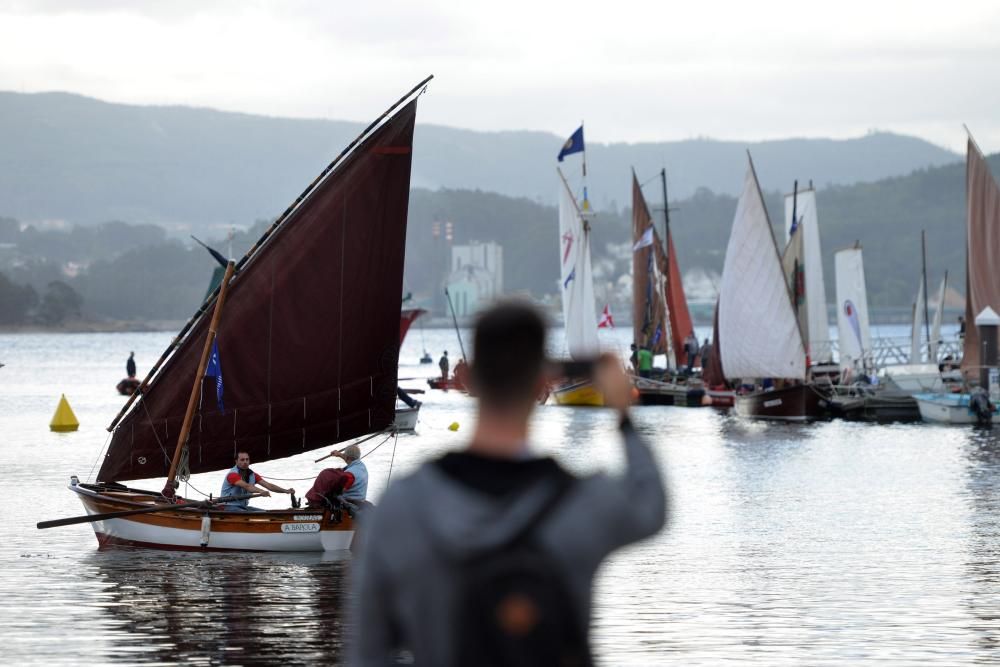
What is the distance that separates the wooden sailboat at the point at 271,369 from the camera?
23.7 m

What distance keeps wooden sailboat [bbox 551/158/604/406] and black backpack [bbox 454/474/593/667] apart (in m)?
63.3

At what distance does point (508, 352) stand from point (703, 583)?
1703 centimetres

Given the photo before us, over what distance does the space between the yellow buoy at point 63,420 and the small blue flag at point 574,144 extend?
28.4m

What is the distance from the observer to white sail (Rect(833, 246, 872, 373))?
2712 inches

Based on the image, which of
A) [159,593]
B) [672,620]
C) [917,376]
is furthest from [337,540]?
[917,376]

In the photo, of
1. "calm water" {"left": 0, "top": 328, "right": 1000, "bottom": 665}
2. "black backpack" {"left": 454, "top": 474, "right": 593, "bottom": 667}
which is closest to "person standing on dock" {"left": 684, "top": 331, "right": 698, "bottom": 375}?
"calm water" {"left": 0, "top": 328, "right": 1000, "bottom": 665}

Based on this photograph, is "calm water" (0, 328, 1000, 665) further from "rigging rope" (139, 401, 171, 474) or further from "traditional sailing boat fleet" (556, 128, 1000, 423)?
"traditional sailing boat fleet" (556, 128, 1000, 423)

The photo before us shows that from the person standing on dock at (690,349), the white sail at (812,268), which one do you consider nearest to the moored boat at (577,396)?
the person standing on dock at (690,349)

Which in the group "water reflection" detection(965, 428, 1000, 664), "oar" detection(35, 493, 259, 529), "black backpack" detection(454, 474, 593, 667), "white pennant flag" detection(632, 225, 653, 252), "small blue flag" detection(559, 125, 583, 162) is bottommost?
"water reflection" detection(965, 428, 1000, 664)

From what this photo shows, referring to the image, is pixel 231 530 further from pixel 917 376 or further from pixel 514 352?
pixel 917 376

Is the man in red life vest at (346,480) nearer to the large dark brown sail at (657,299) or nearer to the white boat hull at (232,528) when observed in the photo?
the white boat hull at (232,528)

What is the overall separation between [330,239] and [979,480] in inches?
757

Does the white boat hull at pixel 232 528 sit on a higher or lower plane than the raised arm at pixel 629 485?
lower

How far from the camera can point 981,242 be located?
2158 inches
